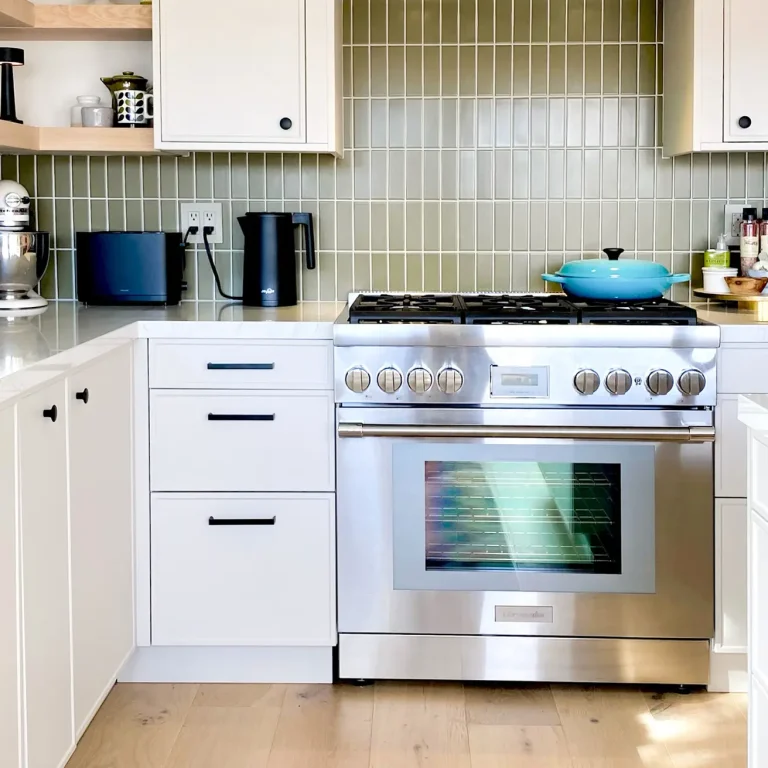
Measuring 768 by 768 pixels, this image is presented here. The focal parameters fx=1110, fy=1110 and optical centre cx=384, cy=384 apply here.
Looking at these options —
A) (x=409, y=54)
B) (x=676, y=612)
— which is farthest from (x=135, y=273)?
(x=676, y=612)

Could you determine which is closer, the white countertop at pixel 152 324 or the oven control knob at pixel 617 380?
the white countertop at pixel 152 324

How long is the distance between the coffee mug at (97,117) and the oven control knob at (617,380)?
1.58 metres

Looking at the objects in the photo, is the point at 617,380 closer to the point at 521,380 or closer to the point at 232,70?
the point at 521,380

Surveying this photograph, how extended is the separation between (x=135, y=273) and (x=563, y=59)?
4.49ft

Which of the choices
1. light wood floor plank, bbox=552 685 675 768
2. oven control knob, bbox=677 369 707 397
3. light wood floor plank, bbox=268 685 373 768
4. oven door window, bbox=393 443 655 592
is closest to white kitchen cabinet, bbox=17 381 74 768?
light wood floor plank, bbox=268 685 373 768

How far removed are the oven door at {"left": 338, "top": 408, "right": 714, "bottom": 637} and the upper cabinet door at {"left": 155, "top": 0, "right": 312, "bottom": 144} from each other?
0.86 meters

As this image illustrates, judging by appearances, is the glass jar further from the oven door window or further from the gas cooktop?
the oven door window

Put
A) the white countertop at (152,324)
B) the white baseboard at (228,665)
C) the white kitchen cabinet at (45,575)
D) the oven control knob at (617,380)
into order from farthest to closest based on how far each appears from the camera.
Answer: the white baseboard at (228,665) < the oven control knob at (617,380) < the white countertop at (152,324) < the white kitchen cabinet at (45,575)

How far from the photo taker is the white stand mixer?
113 inches

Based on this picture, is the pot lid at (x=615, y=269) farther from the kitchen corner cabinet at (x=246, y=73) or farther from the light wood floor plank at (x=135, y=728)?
the light wood floor plank at (x=135, y=728)

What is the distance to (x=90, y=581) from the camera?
2293 mm

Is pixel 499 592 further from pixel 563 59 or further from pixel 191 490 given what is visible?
pixel 563 59

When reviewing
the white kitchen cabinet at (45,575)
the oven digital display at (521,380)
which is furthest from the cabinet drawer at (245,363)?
the white kitchen cabinet at (45,575)

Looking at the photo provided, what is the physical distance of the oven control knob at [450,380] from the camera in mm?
2615
